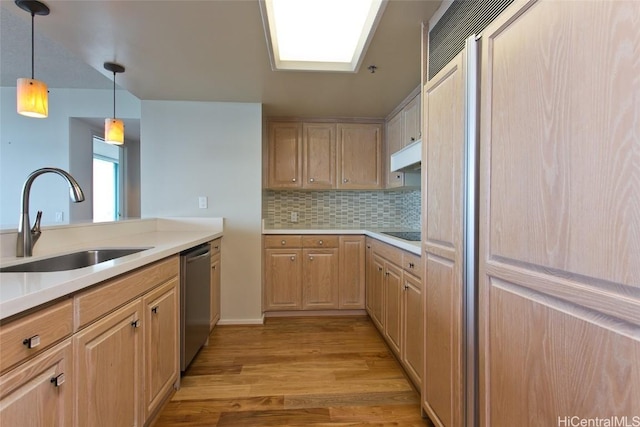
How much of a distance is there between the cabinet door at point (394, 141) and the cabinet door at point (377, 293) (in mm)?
834

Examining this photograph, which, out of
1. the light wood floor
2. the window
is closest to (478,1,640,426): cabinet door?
the light wood floor

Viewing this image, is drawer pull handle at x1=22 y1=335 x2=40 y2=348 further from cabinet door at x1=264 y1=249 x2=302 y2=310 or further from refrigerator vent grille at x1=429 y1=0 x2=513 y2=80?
cabinet door at x1=264 y1=249 x2=302 y2=310

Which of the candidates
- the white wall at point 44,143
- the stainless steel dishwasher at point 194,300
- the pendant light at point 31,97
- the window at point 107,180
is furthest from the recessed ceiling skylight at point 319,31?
the window at point 107,180

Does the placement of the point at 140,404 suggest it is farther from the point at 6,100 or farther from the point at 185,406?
the point at 6,100

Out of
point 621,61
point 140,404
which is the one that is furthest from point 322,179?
point 621,61

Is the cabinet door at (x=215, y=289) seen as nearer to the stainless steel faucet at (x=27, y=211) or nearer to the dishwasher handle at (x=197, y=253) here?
the dishwasher handle at (x=197, y=253)

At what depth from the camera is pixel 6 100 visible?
3.32 metres

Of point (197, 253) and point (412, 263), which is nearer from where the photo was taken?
point (412, 263)

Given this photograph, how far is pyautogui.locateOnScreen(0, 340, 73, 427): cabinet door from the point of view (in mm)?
695

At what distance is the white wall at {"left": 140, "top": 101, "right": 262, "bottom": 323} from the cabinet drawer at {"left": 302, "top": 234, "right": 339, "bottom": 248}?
→ 474mm

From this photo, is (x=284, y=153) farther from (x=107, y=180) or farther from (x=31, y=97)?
(x=107, y=180)

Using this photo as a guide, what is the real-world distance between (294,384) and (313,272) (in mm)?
1275

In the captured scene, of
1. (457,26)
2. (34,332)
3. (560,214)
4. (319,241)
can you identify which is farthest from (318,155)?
(34,332)

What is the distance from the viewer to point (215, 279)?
2.73 meters
